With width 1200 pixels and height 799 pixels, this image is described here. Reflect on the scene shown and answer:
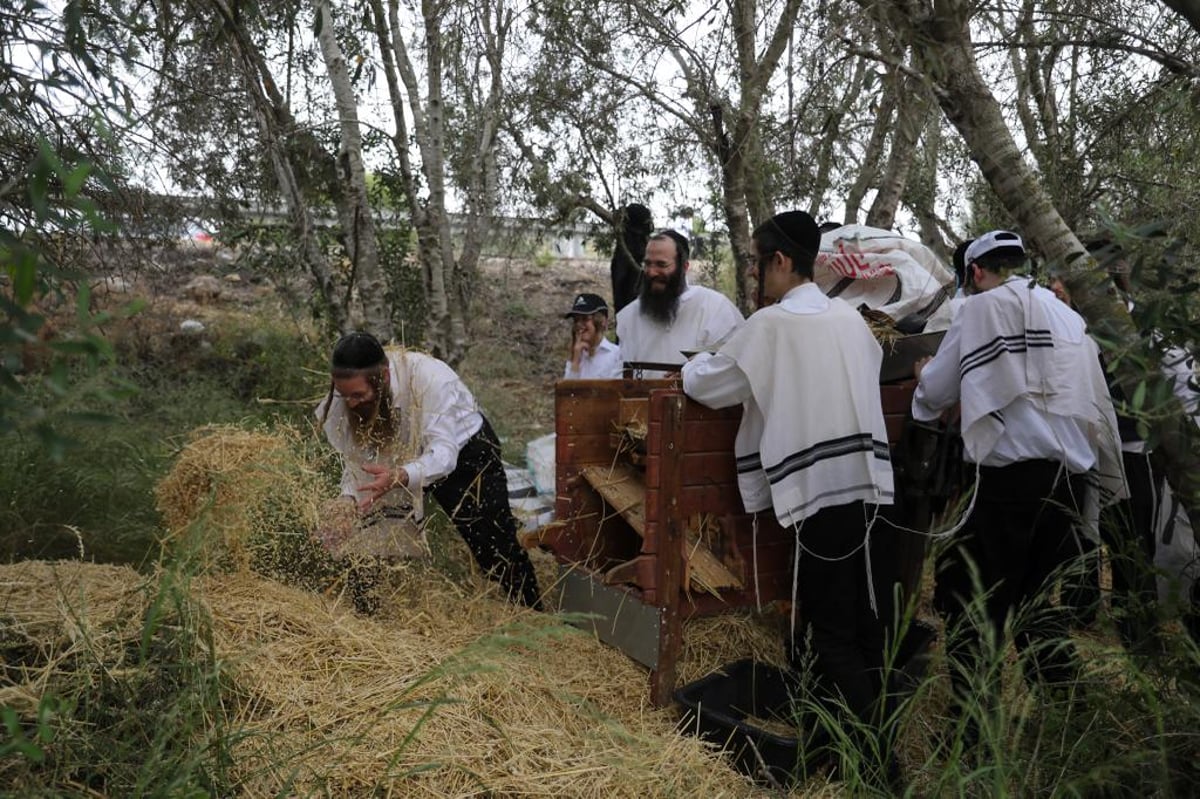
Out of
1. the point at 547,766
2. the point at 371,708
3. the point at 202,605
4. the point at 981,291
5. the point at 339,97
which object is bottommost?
the point at 547,766

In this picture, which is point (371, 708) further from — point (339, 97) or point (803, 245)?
point (339, 97)

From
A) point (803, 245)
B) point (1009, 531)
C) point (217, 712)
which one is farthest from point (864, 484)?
point (217, 712)

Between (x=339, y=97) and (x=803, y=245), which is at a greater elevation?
(x=339, y=97)

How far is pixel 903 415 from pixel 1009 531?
0.68 meters

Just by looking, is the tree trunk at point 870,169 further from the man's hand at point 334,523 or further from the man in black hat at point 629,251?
the man's hand at point 334,523

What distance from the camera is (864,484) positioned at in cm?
326

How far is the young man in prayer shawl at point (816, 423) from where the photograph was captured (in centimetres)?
324

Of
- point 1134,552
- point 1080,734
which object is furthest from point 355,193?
point 1080,734

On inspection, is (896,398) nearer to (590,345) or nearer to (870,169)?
(590,345)

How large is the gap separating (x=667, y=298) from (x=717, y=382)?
7.14 ft

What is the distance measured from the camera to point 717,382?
3363 millimetres

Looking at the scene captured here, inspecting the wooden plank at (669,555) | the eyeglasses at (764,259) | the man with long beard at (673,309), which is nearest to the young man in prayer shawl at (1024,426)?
the eyeglasses at (764,259)

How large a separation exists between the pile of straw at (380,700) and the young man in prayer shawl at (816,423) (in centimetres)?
66

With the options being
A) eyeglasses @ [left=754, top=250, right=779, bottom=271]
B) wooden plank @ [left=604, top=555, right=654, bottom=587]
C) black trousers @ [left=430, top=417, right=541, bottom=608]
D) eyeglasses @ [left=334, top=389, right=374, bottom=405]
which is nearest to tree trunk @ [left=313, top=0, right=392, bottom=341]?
black trousers @ [left=430, top=417, right=541, bottom=608]
